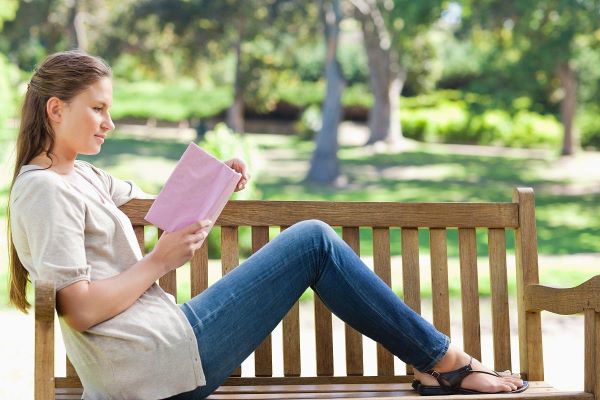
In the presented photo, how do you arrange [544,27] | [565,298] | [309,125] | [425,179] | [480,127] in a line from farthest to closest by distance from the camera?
[309,125] < [480,127] < [425,179] < [544,27] < [565,298]

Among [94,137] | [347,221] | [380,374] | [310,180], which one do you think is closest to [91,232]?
[94,137]

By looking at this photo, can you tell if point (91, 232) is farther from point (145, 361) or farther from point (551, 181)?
point (551, 181)

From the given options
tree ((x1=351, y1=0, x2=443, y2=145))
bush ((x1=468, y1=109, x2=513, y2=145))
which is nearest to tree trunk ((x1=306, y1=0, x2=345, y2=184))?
tree ((x1=351, y1=0, x2=443, y2=145))

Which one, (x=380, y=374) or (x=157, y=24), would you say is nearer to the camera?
(x=380, y=374)

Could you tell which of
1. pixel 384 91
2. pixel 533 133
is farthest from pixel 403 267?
pixel 533 133

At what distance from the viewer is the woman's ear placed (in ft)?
8.66

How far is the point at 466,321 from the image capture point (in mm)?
3371

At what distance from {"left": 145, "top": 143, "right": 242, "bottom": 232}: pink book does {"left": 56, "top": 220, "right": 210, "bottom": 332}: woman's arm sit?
42 millimetres

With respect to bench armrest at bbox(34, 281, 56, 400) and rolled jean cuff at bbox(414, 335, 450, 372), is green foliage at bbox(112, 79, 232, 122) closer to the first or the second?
rolled jean cuff at bbox(414, 335, 450, 372)

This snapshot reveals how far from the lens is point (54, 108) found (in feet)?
8.69

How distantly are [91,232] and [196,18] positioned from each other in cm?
2296

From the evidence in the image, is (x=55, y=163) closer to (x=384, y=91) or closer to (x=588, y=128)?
(x=384, y=91)

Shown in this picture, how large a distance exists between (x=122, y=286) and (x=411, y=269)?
1217 mm

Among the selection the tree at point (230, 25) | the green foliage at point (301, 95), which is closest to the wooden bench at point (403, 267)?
the tree at point (230, 25)
